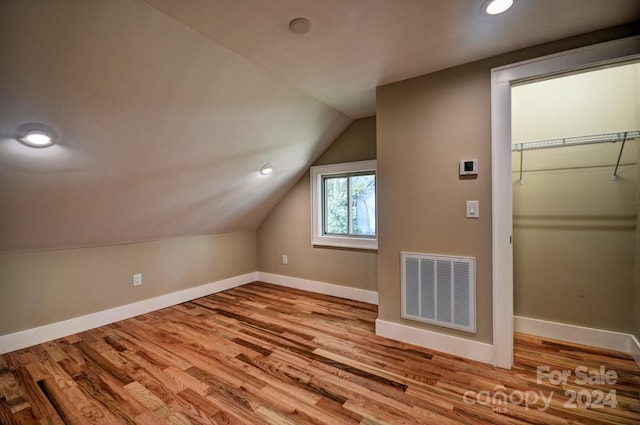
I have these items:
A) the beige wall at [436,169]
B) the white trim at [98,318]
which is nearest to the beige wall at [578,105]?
the beige wall at [436,169]

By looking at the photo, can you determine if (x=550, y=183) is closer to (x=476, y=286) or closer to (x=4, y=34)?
(x=476, y=286)

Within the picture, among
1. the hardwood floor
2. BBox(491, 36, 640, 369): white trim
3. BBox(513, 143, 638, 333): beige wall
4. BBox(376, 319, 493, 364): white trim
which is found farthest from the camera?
BBox(513, 143, 638, 333): beige wall

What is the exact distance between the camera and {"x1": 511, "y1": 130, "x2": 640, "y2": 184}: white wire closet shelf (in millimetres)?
2135

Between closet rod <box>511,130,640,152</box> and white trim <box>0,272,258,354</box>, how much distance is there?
12.8 ft

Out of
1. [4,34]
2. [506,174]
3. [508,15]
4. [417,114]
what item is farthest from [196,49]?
[506,174]

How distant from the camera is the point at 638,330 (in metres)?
2.08

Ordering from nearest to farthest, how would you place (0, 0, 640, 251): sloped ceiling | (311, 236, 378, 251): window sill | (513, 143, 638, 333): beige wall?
1. (0, 0, 640, 251): sloped ceiling
2. (513, 143, 638, 333): beige wall
3. (311, 236, 378, 251): window sill

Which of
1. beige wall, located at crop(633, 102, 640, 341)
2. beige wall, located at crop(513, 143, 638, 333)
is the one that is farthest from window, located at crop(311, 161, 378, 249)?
beige wall, located at crop(633, 102, 640, 341)

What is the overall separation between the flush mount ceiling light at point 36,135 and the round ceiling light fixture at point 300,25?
1.57m

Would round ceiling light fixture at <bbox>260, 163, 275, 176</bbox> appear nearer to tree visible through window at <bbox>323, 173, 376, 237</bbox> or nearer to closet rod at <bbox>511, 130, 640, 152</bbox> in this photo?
tree visible through window at <bbox>323, 173, 376, 237</bbox>

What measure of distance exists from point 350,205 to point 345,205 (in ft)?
0.26

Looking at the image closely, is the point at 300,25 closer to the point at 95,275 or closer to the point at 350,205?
the point at 350,205

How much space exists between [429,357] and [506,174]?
58.4 inches

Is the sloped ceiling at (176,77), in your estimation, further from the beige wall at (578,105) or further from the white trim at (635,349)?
the white trim at (635,349)
